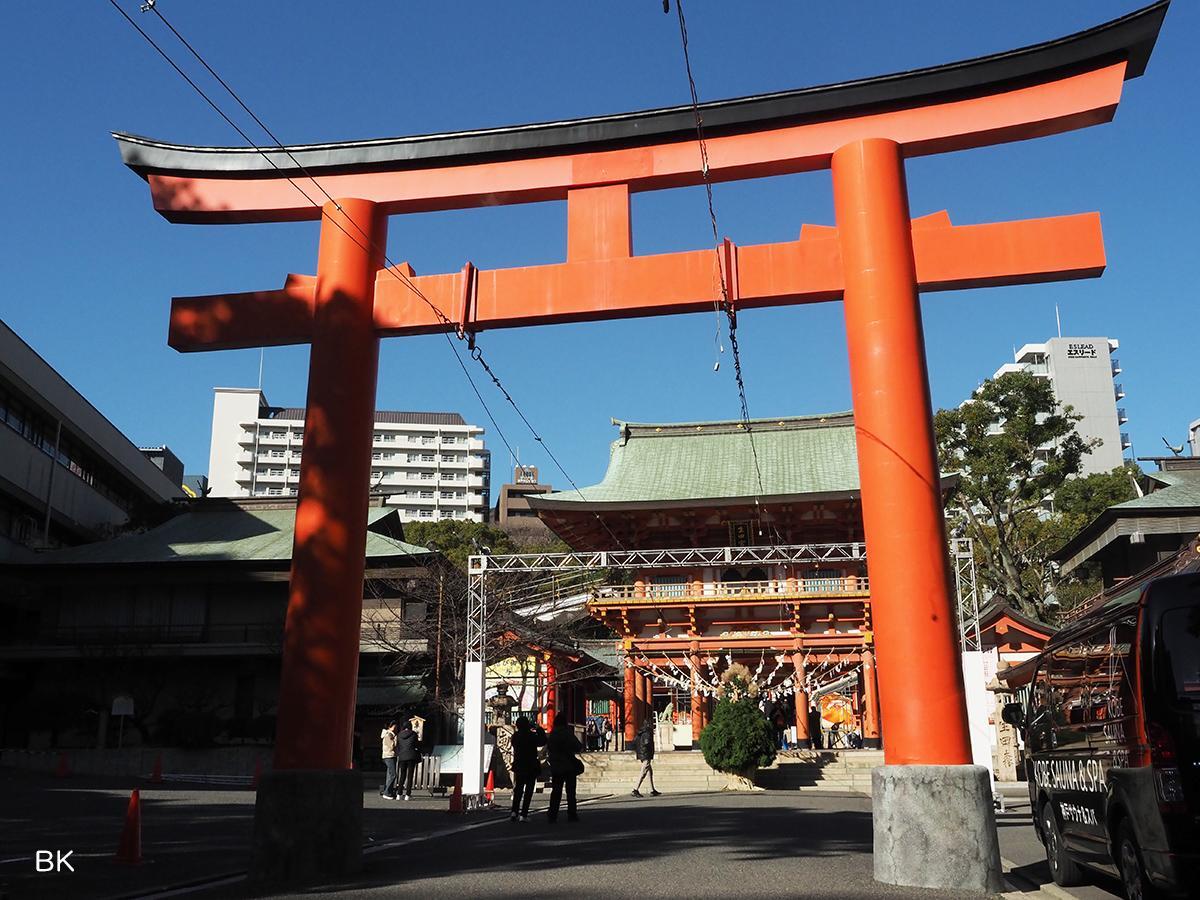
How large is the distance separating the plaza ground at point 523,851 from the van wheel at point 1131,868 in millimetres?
1234

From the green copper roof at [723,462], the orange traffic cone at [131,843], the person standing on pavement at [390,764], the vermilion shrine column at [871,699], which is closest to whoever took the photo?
the orange traffic cone at [131,843]

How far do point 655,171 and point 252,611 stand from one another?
91.1 ft

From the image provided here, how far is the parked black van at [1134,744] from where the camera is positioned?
6047mm

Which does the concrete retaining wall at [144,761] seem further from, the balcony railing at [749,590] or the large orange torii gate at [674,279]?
the large orange torii gate at [674,279]

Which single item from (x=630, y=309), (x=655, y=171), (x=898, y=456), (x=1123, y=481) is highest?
(x=1123, y=481)

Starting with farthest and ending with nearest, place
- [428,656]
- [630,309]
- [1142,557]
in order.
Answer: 1. [428,656]
2. [1142,557]
3. [630,309]

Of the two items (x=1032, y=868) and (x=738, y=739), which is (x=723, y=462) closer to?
(x=738, y=739)

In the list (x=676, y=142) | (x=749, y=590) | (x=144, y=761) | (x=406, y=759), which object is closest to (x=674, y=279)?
(x=676, y=142)

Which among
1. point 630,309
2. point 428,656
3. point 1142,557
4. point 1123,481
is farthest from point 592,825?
point 1123,481

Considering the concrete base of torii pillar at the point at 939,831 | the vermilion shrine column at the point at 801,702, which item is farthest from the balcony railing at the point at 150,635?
the concrete base of torii pillar at the point at 939,831

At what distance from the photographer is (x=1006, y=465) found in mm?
35438

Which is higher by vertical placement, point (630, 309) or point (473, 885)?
point (630, 309)

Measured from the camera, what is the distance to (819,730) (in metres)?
35.2

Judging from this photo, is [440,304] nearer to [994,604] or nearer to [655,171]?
[655,171]
